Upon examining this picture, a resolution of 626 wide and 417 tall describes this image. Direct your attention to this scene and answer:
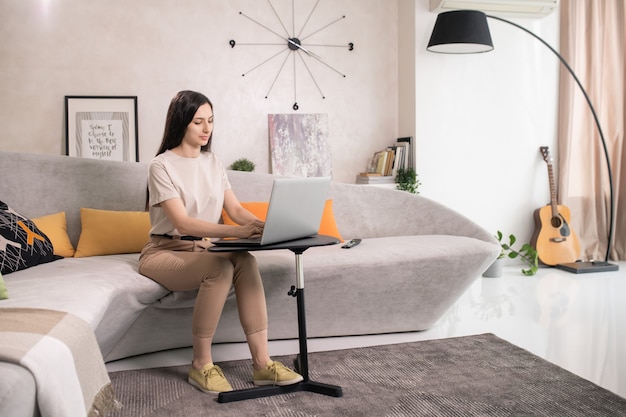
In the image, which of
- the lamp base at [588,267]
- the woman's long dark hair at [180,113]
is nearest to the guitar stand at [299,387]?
the woman's long dark hair at [180,113]

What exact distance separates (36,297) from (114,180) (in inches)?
55.9

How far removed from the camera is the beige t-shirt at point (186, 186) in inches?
99.0

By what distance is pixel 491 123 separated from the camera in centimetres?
496

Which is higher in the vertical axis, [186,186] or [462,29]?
[462,29]

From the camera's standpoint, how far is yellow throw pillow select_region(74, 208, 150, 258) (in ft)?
10.1

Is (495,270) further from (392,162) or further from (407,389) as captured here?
(407,389)

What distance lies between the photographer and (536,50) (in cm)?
502

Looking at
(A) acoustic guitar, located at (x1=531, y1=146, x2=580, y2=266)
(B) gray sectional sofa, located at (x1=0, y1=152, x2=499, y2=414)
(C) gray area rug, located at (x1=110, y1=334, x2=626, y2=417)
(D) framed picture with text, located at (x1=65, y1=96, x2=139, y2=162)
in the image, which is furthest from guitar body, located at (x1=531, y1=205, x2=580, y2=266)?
(D) framed picture with text, located at (x1=65, y1=96, x2=139, y2=162)

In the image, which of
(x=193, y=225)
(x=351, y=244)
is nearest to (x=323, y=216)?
(x=351, y=244)

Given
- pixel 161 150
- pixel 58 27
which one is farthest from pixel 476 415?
pixel 58 27

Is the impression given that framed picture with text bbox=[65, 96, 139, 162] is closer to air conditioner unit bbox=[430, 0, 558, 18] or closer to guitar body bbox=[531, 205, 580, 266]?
air conditioner unit bbox=[430, 0, 558, 18]

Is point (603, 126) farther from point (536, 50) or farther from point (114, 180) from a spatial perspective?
point (114, 180)

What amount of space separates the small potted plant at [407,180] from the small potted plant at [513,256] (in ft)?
2.49

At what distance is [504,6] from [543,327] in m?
2.68
